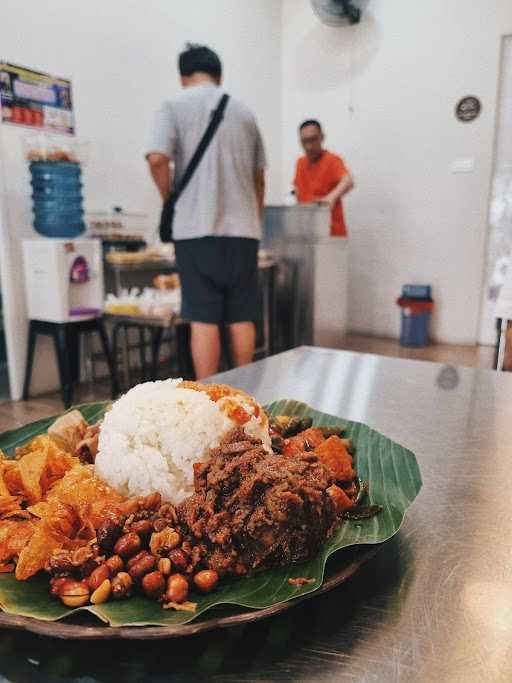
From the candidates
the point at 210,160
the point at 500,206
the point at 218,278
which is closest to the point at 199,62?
the point at 210,160

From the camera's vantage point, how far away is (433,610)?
58cm

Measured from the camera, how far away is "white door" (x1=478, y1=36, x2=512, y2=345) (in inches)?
182

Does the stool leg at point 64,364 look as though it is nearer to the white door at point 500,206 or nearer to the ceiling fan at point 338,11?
the white door at point 500,206

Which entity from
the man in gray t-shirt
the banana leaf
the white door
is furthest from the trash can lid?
the banana leaf

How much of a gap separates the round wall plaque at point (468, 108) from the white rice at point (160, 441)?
4.83 meters

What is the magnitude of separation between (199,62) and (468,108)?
3.25m

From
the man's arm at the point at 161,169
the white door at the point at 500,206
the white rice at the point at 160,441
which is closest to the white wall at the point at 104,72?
the man's arm at the point at 161,169

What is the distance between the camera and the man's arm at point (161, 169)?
244 centimetres

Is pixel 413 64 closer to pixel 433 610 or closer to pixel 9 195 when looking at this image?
pixel 9 195

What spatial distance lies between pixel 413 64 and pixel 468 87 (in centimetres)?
56

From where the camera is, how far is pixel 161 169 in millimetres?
2512

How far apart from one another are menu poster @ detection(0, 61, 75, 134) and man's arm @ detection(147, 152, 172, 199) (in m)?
1.29

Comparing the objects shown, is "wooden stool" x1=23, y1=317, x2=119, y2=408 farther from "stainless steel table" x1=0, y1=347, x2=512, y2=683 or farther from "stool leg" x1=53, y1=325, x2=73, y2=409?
"stainless steel table" x1=0, y1=347, x2=512, y2=683

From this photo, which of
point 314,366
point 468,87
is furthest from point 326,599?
point 468,87
